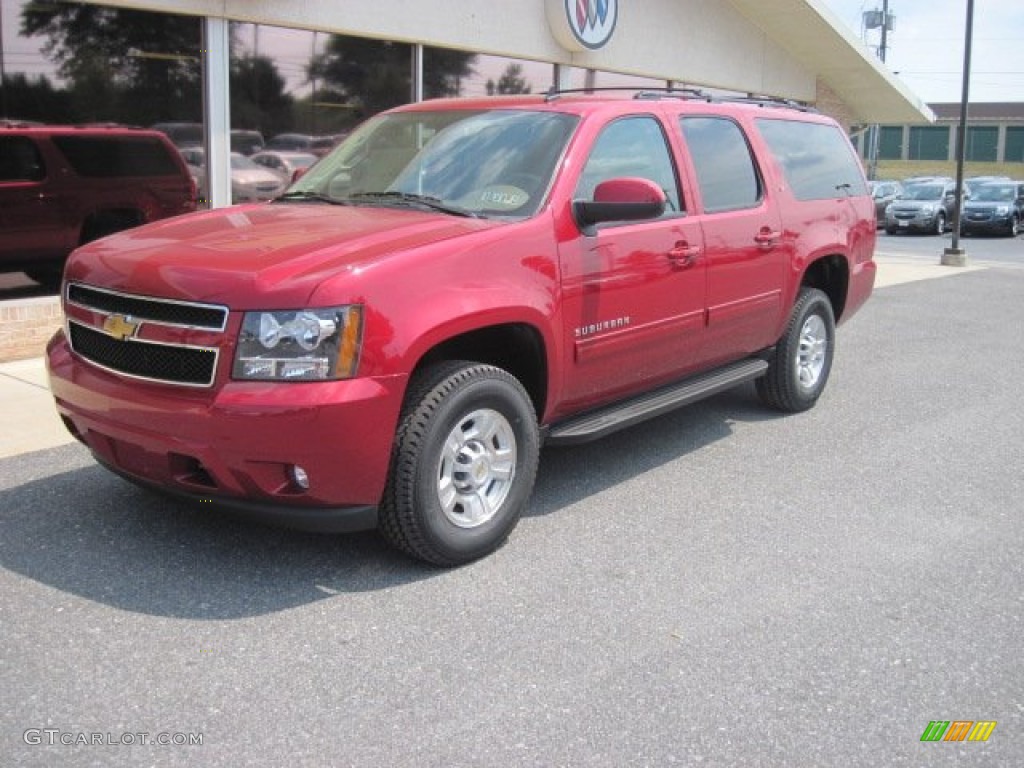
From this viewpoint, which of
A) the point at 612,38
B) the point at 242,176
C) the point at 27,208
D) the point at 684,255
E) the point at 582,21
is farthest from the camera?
the point at 612,38

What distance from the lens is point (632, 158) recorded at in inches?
204

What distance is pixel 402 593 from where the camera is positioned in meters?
4.01

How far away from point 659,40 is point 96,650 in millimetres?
13017

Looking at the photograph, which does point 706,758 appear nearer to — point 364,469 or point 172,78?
point 364,469

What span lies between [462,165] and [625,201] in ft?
2.86

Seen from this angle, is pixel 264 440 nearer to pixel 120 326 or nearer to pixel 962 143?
pixel 120 326

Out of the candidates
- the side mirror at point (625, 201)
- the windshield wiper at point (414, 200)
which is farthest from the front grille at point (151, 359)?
the side mirror at point (625, 201)

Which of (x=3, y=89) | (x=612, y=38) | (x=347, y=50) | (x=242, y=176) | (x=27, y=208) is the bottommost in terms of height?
(x=27, y=208)

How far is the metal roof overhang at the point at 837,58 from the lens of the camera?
53.4 feet

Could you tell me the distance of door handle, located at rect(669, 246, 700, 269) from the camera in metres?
5.23

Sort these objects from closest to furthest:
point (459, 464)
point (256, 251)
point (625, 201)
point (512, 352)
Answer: point (256, 251) → point (459, 464) → point (625, 201) → point (512, 352)

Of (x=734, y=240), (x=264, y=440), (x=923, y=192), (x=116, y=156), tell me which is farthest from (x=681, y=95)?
(x=923, y=192)

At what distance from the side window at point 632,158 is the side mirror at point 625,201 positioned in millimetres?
197

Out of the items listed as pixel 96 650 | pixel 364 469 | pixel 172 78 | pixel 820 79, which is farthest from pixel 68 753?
pixel 820 79
